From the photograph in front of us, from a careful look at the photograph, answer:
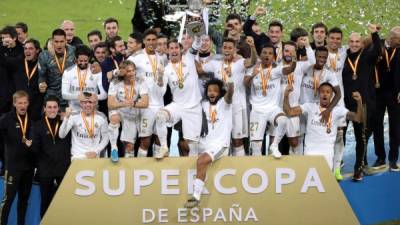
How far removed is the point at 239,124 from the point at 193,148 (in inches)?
22.3

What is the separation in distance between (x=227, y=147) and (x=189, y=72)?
0.93 meters

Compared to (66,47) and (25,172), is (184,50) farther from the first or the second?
(25,172)

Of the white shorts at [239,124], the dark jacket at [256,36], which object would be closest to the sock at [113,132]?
the white shorts at [239,124]

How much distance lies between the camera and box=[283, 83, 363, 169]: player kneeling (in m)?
9.01

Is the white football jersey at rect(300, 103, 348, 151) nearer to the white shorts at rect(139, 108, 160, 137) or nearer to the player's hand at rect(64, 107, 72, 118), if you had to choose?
the white shorts at rect(139, 108, 160, 137)

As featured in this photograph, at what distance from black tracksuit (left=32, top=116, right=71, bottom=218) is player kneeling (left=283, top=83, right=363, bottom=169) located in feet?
7.59

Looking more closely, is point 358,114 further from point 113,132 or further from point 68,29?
point 68,29

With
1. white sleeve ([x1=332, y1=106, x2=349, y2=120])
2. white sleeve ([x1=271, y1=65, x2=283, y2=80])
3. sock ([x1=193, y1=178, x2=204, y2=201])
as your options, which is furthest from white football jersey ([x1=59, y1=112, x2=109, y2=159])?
white sleeve ([x1=332, y1=106, x2=349, y2=120])

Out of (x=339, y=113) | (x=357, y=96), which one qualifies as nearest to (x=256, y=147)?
(x=339, y=113)

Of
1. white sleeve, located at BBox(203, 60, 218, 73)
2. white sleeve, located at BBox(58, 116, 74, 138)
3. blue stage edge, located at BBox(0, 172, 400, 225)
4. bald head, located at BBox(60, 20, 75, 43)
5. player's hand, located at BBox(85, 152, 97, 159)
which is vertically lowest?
blue stage edge, located at BBox(0, 172, 400, 225)

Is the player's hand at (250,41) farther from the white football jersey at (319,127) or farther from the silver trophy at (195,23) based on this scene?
A: the white football jersey at (319,127)

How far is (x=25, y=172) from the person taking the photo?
28.9ft

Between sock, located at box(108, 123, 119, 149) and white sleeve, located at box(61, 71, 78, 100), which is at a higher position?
white sleeve, located at box(61, 71, 78, 100)

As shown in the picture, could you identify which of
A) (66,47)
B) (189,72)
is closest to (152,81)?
(189,72)
